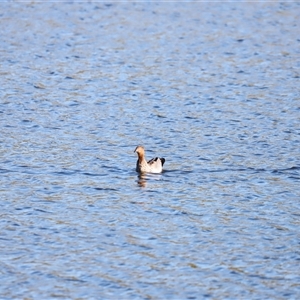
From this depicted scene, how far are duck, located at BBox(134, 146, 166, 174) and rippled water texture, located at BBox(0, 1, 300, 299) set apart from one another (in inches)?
7.8

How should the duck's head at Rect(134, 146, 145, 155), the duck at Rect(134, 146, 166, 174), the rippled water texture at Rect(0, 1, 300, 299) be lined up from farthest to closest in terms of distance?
the duck's head at Rect(134, 146, 145, 155)
the duck at Rect(134, 146, 166, 174)
the rippled water texture at Rect(0, 1, 300, 299)

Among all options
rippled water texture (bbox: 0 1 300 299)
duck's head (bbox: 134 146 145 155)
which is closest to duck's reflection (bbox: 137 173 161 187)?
rippled water texture (bbox: 0 1 300 299)

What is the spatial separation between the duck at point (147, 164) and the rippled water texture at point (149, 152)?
197 millimetres

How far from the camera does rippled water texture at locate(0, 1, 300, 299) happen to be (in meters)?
13.0

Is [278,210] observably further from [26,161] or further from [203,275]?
[26,161]

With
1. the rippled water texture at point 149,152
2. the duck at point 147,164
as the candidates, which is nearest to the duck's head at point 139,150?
the duck at point 147,164

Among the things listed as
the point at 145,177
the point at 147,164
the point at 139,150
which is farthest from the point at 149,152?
the point at 145,177

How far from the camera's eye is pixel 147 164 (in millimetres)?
17812

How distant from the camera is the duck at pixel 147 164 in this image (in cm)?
1777

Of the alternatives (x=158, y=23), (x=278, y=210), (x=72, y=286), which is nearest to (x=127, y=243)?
(x=72, y=286)

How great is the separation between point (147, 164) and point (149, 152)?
67.2 inches

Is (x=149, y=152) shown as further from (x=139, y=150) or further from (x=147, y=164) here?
(x=147, y=164)

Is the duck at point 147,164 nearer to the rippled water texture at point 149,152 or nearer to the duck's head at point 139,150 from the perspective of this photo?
the duck's head at point 139,150

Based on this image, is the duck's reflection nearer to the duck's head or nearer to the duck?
the duck
